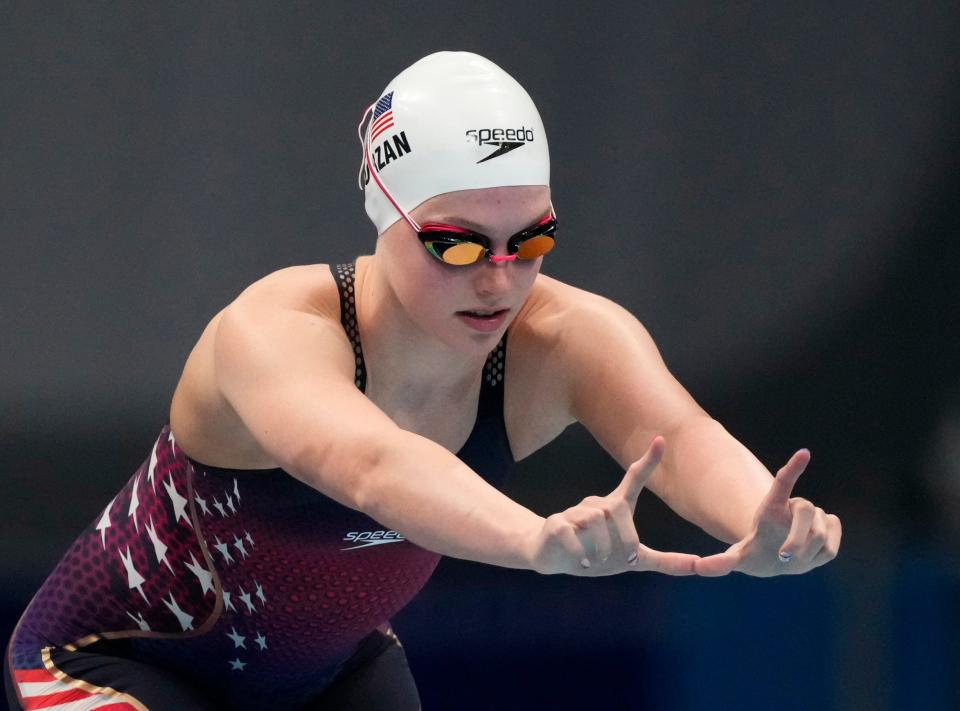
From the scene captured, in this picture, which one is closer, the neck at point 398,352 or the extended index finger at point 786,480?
the extended index finger at point 786,480

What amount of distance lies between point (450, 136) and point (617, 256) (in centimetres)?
255

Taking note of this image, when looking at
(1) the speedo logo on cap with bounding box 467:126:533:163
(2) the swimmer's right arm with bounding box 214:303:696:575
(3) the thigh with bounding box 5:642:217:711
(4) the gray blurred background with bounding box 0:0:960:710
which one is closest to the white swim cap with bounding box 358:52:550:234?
(1) the speedo logo on cap with bounding box 467:126:533:163

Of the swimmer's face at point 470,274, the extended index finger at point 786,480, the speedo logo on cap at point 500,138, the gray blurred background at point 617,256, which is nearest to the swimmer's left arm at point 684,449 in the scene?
the extended index finger at point 786,480

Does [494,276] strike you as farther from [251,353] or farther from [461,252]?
[251,353]

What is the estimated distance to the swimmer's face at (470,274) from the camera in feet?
7.19

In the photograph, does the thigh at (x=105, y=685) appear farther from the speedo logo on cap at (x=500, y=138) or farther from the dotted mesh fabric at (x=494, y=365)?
the speedo logo on cap at (x=500, y=138)

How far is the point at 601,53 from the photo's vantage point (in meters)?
4.71

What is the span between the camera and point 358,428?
6.27 feet

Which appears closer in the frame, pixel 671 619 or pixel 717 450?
pixel 717 450

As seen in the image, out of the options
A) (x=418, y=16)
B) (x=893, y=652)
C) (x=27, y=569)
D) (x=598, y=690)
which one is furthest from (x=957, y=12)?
(x=27, y=569)

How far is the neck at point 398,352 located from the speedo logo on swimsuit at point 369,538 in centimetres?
24

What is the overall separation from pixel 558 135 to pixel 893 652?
193 cm

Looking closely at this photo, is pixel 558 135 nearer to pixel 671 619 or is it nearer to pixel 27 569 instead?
pixel 671 619

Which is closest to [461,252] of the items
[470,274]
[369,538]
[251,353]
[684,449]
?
[470,274]
